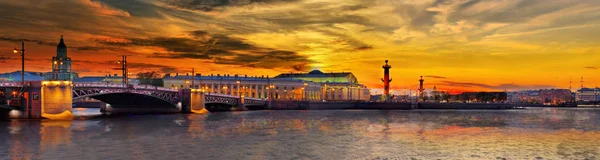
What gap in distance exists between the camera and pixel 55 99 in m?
62.6

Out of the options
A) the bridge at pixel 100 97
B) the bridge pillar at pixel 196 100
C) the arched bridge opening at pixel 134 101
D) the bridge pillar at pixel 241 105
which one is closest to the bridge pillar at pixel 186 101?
the bridge at pixel 100 97

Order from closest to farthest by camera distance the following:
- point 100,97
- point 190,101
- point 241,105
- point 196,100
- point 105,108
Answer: point 100,97
point 190,101
point 196,100
point 105,108
point 241,105

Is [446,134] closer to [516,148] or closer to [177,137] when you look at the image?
[516,148]

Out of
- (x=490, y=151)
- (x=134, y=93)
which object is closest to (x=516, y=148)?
(x=490, y=151)

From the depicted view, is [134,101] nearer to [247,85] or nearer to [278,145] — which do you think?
→ [278,145]

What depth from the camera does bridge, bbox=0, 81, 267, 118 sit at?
61219 millimetres

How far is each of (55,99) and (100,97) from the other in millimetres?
17898

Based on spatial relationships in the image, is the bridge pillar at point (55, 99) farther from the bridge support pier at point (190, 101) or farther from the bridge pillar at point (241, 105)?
the bridge pillar at point (241, 105)

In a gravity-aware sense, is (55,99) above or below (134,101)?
above

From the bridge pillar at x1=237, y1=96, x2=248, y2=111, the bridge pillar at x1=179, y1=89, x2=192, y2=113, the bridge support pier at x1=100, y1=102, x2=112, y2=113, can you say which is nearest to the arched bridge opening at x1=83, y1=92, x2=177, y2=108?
the bridge support pier at x1=100, y1=102, x2=112, y2=113

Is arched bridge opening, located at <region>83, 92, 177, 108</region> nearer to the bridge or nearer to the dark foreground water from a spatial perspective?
the bridge

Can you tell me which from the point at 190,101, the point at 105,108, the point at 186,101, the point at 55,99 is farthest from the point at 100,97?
the point at 55,99

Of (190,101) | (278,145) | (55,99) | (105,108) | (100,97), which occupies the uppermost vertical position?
(100,97)

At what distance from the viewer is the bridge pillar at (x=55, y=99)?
→ 61.5 meters
